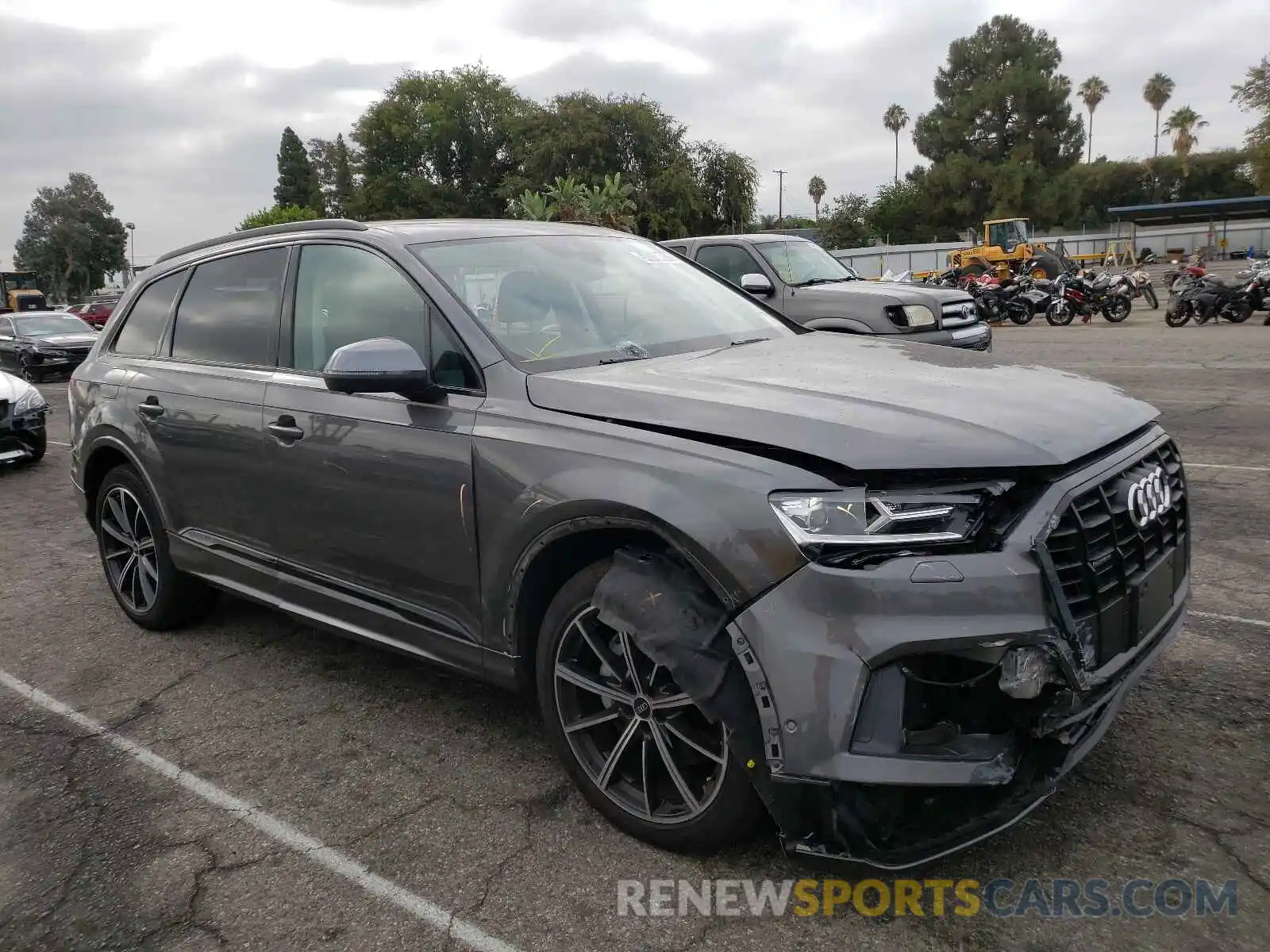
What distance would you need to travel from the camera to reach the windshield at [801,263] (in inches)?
430

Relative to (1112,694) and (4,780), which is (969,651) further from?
(4,780)

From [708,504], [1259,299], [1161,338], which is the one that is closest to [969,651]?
[708,504]

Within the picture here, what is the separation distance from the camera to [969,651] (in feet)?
7.40

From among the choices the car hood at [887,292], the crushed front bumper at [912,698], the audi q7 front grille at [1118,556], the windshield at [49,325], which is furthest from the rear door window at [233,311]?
the windshield at [49,325]

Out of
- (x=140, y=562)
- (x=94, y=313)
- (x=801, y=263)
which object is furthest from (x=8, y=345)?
(x=140, y=562)

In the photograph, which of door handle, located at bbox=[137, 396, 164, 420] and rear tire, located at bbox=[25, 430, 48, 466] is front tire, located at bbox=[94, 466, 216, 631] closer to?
door handle, located at bbox=[137, 396, 164, 420]

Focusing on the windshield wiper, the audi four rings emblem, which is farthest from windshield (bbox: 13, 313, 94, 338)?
the audi four rings emblem

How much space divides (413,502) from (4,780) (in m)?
1.79

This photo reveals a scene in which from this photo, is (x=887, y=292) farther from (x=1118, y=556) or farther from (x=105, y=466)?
(x=1118, y=556)

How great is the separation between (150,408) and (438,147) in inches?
2788

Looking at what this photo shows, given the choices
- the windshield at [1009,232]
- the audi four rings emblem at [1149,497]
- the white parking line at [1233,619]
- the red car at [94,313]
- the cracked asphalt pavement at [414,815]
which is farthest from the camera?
the windshield at [1009,232]

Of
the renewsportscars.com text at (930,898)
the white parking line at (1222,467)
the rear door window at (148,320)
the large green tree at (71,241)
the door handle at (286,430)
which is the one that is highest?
the large green tree at (71,241)

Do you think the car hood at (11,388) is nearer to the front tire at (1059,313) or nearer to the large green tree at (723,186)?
the front tire at (1059,313)

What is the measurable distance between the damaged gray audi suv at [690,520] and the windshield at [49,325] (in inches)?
818
